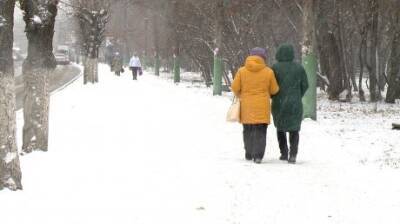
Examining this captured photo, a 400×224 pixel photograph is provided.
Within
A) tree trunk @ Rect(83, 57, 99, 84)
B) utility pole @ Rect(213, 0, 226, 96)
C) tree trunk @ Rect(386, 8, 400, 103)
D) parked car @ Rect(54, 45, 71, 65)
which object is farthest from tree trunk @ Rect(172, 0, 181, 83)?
parked car @ Rect(54, 45, 71, 65)

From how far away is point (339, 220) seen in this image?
5.95 metres

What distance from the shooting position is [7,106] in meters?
6.95

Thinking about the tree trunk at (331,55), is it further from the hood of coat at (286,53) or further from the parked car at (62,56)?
the parked car at (62,56)

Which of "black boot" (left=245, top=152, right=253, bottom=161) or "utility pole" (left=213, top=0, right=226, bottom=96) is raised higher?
"utility pole" (left=213, top=0, right=226, bottom=96)

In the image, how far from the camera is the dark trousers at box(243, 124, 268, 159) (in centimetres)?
898

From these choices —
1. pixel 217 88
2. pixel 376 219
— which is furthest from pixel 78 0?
pixel 376 219

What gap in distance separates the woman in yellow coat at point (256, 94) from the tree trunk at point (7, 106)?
10.7 ft

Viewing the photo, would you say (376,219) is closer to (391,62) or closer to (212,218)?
(212,218)

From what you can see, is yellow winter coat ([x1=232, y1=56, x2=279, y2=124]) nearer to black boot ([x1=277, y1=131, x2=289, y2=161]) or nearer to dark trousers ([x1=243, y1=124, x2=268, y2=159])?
→ dark trousers ([x1=243, y1=124, x2=268, y2=159])

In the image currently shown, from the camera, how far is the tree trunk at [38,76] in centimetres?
946

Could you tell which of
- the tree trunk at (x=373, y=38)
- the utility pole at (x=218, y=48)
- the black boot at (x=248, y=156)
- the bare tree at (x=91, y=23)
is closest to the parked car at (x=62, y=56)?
the bare tree at (x=91, y=23)

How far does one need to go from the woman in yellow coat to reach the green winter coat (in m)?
0.14

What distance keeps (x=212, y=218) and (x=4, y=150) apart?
2.44 metres

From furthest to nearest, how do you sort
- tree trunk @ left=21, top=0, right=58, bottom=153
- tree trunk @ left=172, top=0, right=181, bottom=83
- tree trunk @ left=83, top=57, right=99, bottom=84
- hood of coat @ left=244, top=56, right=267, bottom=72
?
1. tree trunk @ left=83, top=57, right=99, bottom=84
2. tree trunk @ left=172, top=0, right=181, bottom=83
3. tree trunk @ left=21, top=0, right=58, bottom=153
4. hood of coat @ left=244, top=56, right=267, bottom=72
